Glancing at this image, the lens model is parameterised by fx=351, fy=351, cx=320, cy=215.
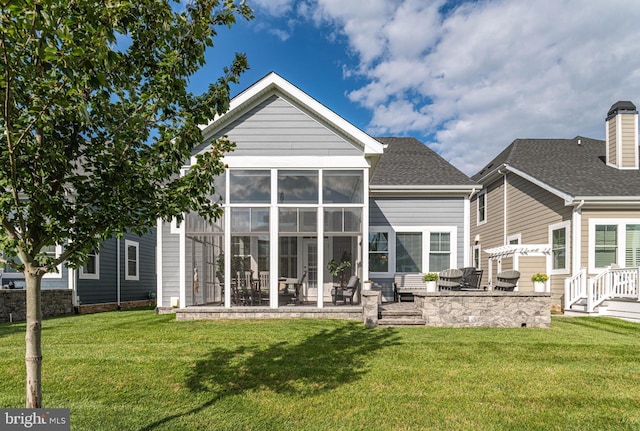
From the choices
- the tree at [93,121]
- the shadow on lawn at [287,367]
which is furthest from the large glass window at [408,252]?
the tree at [93,121]

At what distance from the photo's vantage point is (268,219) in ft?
30.1

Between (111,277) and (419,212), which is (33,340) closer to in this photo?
(419,212)

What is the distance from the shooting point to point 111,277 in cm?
1360

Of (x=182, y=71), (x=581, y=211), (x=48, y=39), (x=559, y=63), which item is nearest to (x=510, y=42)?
(x=559, y=63)

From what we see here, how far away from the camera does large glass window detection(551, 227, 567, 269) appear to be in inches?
436

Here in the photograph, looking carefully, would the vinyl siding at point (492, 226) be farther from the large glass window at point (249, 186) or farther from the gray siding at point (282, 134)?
the large glass window at point (249, 186)

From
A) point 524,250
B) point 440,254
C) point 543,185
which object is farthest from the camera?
point 440,254

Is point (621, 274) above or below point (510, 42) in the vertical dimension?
below

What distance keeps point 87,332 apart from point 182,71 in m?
7.17

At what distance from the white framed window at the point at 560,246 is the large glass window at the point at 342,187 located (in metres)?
6.88

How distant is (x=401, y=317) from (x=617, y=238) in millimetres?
7486

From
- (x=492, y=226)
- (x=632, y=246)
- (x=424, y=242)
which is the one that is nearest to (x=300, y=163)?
(x=424, y=242)

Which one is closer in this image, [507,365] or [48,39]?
[48,39]

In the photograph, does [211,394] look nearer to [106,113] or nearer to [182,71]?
[106,113]
